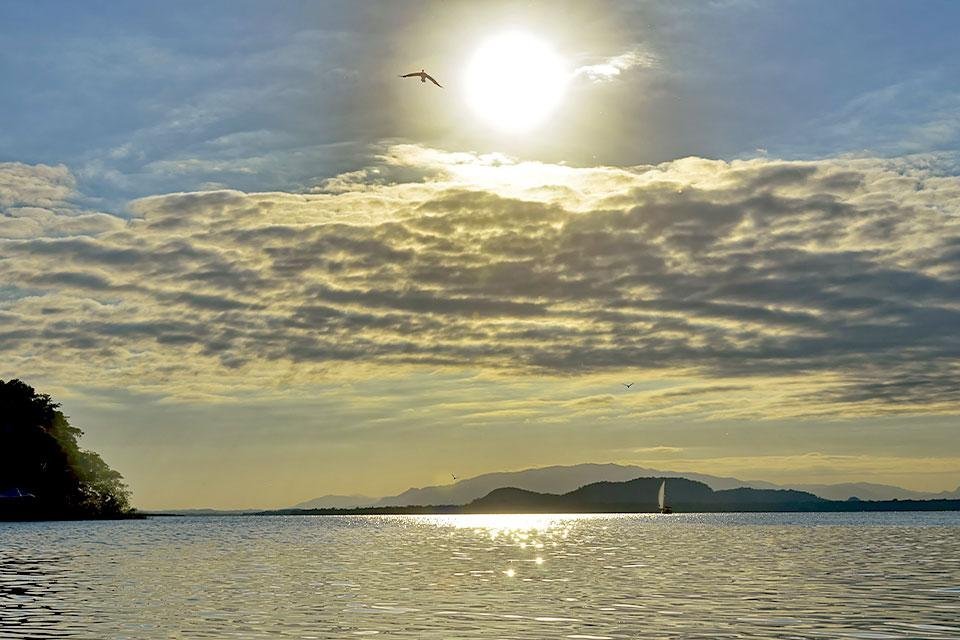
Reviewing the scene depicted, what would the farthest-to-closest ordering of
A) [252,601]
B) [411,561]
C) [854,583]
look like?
1. [411,561]
2. [854,583]
3. [252,601]

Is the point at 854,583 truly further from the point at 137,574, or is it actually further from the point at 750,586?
the point at 137,574

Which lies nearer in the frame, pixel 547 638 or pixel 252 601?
pixel 547 638

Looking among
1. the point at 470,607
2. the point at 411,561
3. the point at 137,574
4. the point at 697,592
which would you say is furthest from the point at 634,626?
the point at 411,561

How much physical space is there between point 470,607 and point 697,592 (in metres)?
15.1

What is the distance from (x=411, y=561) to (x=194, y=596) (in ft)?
130

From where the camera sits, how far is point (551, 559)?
10638cm

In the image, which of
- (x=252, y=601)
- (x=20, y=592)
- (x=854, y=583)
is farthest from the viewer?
(x=854, y=583)

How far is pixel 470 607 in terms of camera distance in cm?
5791

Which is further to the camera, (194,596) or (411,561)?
(411,561)

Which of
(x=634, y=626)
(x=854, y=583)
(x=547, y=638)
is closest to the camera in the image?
(x=547, y=638)

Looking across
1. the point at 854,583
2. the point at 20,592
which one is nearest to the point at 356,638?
the point at 20,592

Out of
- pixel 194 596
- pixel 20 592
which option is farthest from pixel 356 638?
pixel 20 592

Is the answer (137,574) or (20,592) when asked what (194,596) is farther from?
(137,574)

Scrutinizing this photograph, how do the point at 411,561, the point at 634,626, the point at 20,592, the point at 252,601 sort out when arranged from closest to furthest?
the point at 634,626, the point at 252,601, the point at 20,592, the point at 411,561
